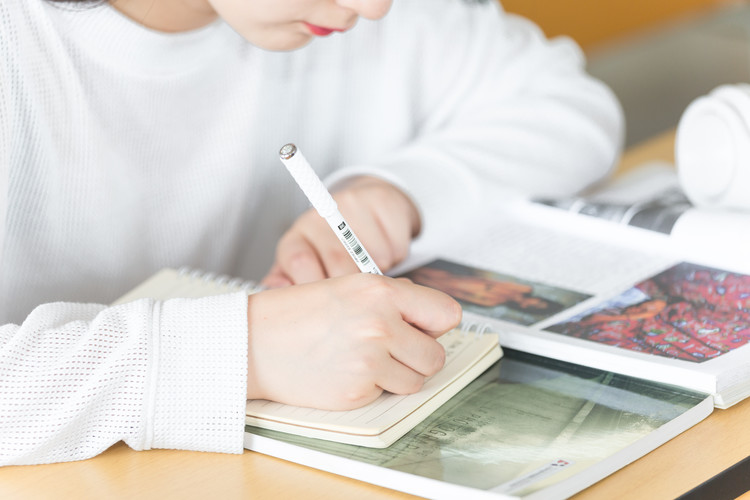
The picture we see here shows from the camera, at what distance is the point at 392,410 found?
0.62 metres

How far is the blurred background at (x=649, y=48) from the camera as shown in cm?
273

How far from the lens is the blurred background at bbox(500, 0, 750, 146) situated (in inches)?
107

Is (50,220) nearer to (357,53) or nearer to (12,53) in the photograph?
(12,53)

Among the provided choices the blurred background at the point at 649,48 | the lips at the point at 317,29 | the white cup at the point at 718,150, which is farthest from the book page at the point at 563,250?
the blurred background at the point at 649,48

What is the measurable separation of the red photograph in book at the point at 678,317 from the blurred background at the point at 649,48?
6.56 ft

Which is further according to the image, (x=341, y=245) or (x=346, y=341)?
(x=341, y=245)

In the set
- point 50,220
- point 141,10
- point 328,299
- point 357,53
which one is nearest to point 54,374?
point 328,299

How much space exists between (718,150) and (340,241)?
369 millimetres

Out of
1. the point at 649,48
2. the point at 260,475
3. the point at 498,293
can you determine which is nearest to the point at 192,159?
the point at 498,293

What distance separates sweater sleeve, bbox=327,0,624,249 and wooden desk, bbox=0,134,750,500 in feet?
1.24

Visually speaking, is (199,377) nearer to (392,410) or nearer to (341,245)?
(392,410)

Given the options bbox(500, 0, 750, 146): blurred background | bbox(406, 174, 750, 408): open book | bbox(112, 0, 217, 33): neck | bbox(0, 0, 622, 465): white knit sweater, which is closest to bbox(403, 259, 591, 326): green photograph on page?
bbox(406, 174, 750, 408): open book

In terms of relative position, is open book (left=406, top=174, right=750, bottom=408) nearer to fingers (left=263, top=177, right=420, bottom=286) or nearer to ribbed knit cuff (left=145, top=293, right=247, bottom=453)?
fingers (left=263, top=177, right=420, bottom=286)

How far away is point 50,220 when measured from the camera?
2.88 ft
